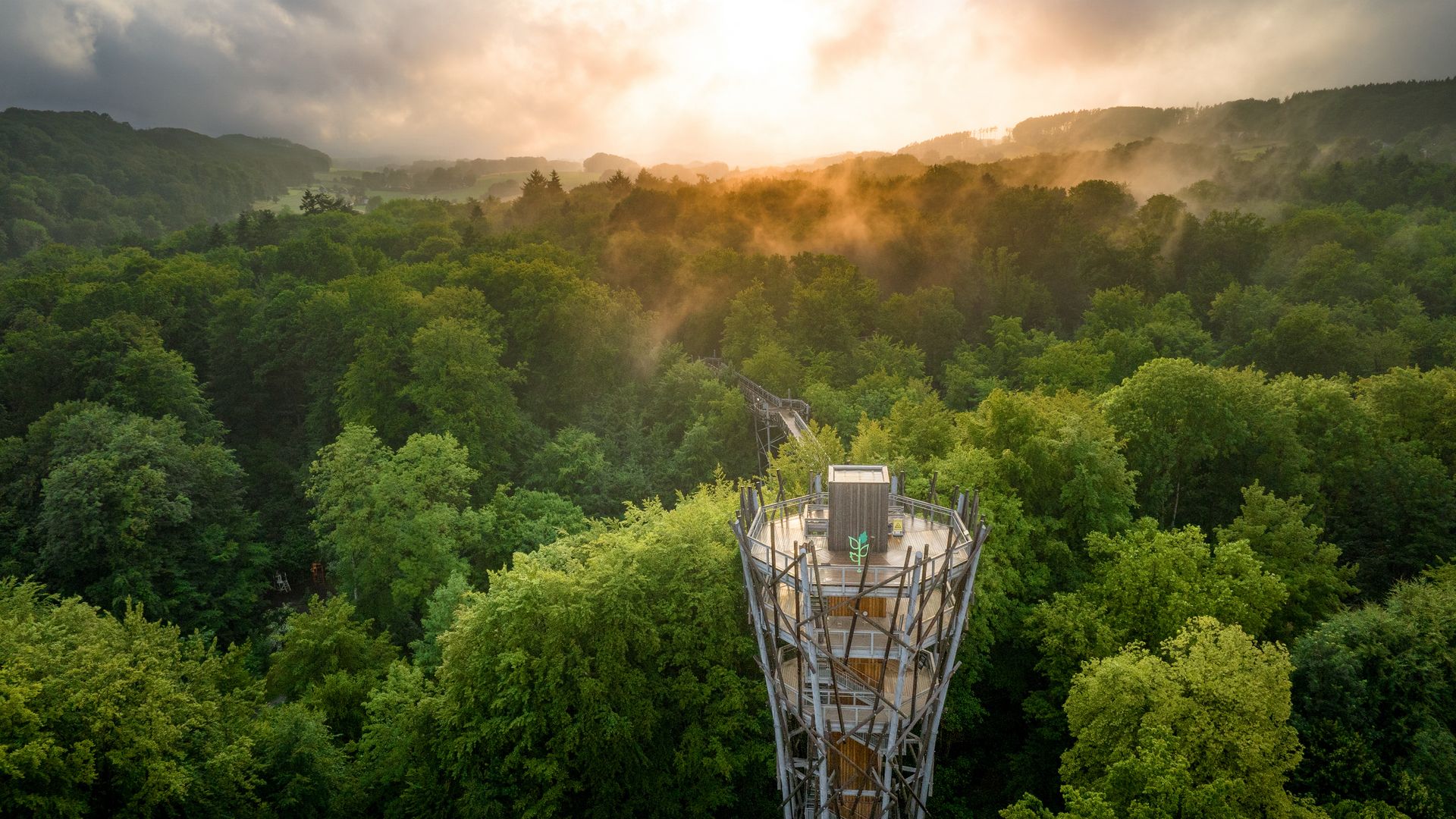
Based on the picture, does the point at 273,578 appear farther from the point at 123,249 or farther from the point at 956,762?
the point at 123,249

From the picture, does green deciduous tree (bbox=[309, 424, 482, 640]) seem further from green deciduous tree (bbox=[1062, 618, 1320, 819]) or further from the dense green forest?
green deciduous tree (bbox=[1062, 618, 1320, 819])

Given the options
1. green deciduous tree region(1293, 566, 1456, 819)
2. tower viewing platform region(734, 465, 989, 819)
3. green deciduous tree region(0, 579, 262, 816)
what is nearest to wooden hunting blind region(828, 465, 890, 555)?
tower viewing platform region(734, 465, 989, 819)

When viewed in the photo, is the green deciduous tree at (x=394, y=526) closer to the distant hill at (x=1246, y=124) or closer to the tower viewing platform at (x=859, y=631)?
the tower viewing platform at (x=859, y=631)

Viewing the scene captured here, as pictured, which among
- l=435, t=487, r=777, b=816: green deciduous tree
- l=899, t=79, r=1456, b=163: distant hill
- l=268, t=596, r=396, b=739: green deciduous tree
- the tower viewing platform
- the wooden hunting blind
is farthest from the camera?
l=899, t=79, r=1456, b=163: distant hill

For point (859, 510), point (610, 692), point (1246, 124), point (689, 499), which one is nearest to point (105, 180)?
point (689, 499)

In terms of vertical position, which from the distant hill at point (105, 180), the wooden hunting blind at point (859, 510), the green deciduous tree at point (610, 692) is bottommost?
the green deciduous tree at point (610, 692)

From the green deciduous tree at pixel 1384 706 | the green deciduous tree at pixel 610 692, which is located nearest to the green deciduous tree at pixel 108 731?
the green deciduous tree at pixel 610 692

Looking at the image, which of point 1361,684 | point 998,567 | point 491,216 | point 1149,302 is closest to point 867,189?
point 1149,302

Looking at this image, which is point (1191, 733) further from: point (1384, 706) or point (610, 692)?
point (610, 692)
